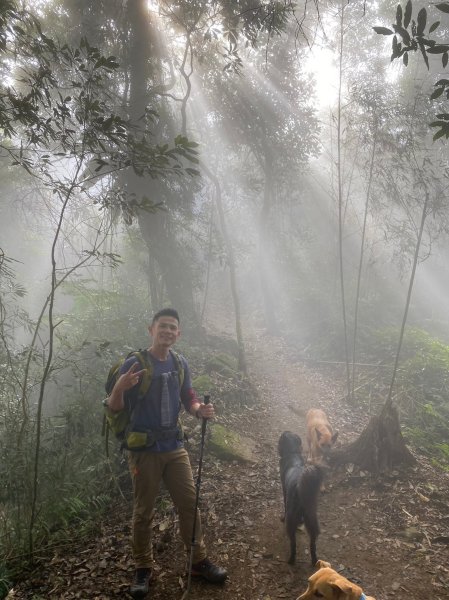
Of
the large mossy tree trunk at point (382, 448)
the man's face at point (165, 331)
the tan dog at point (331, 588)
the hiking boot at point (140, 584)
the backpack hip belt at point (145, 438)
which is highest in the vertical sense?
the man's face at point (165, 331)

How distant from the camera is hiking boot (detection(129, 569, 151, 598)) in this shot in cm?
310

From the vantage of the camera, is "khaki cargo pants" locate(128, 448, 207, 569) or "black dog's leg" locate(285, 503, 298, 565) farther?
"black dog's leg" locate(285, 503, 298, 565)

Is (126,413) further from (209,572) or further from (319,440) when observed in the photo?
(319,440)

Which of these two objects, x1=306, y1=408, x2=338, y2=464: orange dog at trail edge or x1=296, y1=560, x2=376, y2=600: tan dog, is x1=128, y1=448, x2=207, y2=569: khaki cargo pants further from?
x1=306, y1=408, x2=338, y2=464: orange dog at trail edge

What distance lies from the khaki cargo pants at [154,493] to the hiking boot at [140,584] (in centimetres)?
5

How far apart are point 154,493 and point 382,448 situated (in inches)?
133

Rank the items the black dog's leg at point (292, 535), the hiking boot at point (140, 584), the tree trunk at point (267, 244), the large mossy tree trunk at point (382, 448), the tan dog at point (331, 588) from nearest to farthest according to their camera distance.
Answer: the tan dog at point (331, 588)
the hiking boot at point (140, 584)
the black dog's leg at point (292, 535)
the large mossy tree trunk at point (382, 448)
the tree trunk at point (267, 244)

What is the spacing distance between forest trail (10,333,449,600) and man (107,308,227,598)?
253mm

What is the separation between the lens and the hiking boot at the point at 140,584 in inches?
122

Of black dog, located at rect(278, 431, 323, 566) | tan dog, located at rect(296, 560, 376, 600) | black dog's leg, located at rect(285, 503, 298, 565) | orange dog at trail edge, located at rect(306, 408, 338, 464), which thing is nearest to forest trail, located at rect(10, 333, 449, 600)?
black dog's leg, located at rect(285, 503, 298, 565)

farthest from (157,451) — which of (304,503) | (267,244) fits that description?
(267,244)

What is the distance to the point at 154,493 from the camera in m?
3.25

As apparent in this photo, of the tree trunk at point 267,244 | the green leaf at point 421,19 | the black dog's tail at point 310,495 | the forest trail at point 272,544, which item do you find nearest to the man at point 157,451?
the forest trail at point 272,544

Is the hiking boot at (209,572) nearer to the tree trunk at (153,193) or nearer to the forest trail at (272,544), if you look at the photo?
the forest trail at (272,544)
